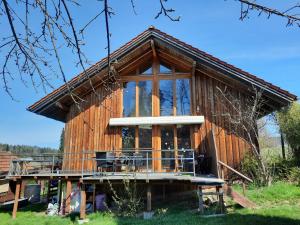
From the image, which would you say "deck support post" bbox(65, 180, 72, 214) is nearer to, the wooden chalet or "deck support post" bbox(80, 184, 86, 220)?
"deck support post" bbox(80, 184, 86, 220)

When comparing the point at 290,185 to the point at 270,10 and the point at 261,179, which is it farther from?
the point at 270,10

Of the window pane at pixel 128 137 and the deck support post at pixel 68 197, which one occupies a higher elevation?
the window pane at pixel 128 137

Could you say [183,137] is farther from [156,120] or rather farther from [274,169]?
[274,169]

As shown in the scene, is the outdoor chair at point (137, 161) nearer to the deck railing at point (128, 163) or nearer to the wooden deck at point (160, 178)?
the deck railing at point (128, 163)

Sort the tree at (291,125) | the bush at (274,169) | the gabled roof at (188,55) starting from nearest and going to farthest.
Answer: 1. the bush at (274,169)
2. the gabled roof at (188,55)
3. the tree at (291,125)

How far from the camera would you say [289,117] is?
14.2 m

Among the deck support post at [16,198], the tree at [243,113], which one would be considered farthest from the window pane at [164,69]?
the deck support post at [16,198]

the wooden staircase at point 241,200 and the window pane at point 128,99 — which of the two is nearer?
the wooden staircase at point 241,200

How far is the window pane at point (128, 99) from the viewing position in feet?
44.8

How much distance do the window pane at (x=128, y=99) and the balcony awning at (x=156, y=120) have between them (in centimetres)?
42

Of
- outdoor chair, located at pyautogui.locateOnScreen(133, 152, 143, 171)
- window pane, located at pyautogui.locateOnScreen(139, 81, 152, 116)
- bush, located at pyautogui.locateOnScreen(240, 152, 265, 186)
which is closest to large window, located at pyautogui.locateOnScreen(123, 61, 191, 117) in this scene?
window pane, located at pyautogui.locateOnScreen(139, 81, 152, 116)

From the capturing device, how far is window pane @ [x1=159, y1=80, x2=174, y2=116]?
44.3 ft

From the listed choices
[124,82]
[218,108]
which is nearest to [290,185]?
[218,108]

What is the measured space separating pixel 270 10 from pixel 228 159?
10.3m
